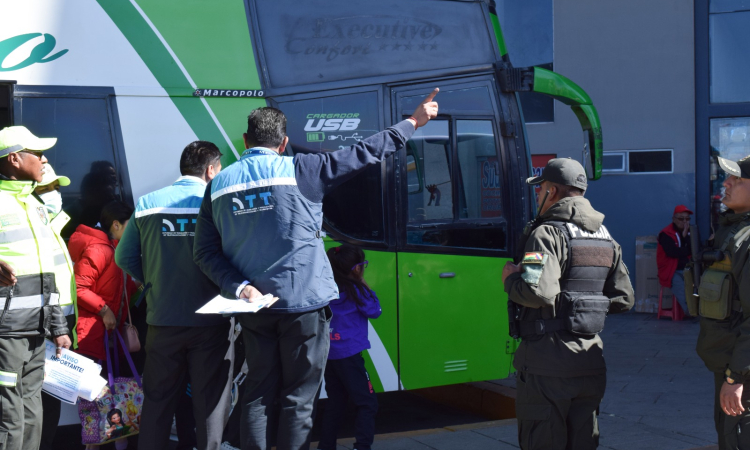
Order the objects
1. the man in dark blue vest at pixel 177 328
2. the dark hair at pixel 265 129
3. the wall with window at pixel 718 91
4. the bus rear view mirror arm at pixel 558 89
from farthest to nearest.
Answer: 1. the wall with window at pixel 718 91
2. the bus rear view mirror arm at pixel 558 89
3. the man in dark blue vest at pixel 177 328
4. the dark hair at pixel 265 129

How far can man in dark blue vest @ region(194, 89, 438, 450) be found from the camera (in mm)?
3385

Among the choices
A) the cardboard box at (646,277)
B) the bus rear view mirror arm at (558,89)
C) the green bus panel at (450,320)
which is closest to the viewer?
the green bus panel at (450,320)

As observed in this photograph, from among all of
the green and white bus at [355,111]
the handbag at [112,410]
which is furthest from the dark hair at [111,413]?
the green and white bus at [355,111]

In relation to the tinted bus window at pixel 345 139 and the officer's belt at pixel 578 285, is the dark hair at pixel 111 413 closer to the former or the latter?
the tinted bus window at pixel 345 139

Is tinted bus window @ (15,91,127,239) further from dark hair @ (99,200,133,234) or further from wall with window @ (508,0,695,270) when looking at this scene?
wall with window @ (508,0,695,270)

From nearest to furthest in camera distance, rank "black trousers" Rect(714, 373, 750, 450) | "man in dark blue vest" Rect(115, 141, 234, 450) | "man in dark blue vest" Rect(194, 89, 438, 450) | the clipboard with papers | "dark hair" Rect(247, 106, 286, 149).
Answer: the clipboard with papers < "black trousers" Rect(714, 373, 750, 450) < "man in dark blue vest" Rect(194, 89, 438, 450) < "dark hair" Rect(247, 106, 286, 149) < "man in dark blue vest" Rect(115, 141, 234, 450)

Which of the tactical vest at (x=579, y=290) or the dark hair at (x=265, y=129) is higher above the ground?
the dark hair at (x=265, y=129)

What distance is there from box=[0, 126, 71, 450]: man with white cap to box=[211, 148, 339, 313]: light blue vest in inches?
41.9

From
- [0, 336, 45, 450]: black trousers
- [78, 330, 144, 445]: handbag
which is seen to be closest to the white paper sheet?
[0, 336, 45, 450]: black trousers

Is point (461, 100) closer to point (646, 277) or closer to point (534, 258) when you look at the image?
point (534, 258)

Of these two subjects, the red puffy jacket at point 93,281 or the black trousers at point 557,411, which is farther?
the red puffy jacket at point 93,281

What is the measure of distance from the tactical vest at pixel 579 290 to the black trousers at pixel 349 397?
1.38 m

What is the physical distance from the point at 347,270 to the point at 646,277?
8.73 m

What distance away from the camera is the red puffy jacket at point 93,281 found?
4414 millimetres
